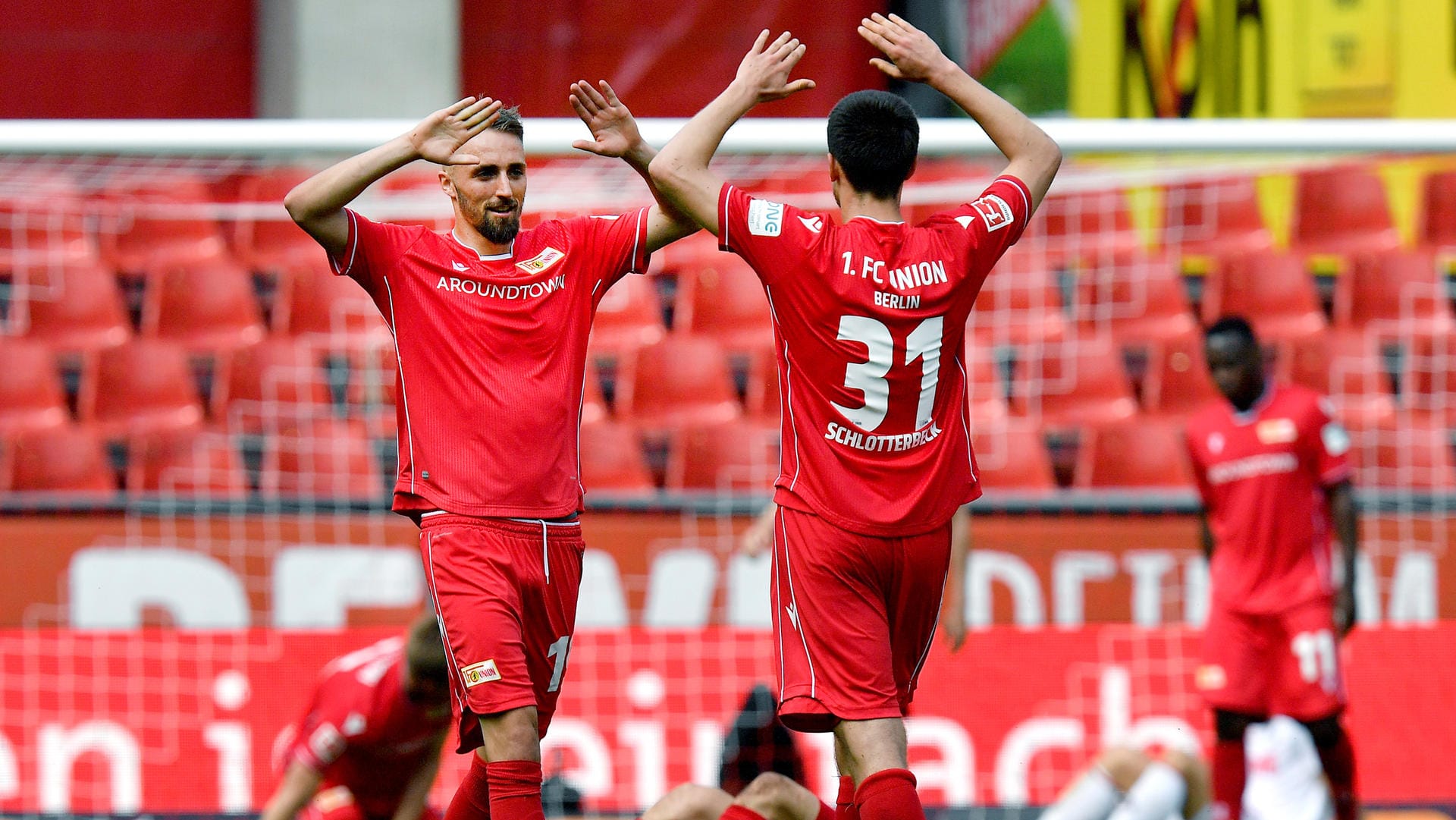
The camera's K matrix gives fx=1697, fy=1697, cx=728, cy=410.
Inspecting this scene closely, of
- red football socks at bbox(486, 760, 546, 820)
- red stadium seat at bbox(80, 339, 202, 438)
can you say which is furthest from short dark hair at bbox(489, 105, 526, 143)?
red stadium seat at bbox(80, 339, 202, 438)

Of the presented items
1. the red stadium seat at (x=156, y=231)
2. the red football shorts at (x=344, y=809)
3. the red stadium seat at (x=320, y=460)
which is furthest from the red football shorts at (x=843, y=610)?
the red stadium seat at (x=156, y=231)

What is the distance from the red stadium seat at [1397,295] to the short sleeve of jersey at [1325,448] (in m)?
2.78

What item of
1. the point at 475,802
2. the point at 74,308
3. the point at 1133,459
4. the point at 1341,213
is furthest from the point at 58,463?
the point at 1341,213

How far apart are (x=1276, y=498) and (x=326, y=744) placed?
11.0 ft

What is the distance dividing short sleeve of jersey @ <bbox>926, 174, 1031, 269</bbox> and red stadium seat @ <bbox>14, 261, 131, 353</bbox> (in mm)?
5598

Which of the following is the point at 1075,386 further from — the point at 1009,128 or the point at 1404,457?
the point at 1009,128

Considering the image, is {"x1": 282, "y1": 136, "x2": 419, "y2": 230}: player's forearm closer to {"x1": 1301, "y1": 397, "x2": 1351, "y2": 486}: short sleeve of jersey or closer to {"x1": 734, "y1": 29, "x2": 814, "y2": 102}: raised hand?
{"x1": 734, "y1": 29, "x2": 814, "y2": 102}: raised hand

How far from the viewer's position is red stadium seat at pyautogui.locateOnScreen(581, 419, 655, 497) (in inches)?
297

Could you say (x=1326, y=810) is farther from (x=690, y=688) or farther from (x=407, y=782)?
(x=407, y=782)

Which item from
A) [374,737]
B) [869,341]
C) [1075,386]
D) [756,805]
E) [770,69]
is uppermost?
[770,69]

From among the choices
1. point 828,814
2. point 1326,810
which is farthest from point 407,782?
point 1326,810

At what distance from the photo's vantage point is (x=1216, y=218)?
9289 millimetres

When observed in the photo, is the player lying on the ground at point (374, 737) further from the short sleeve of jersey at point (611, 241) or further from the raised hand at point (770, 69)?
the raised hand at point (770, 69)

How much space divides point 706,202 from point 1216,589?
10.5 ft
